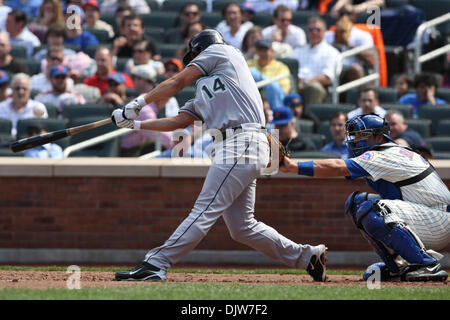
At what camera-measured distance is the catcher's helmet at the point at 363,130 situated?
275 inches

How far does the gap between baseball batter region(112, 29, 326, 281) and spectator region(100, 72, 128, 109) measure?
4.47 metres

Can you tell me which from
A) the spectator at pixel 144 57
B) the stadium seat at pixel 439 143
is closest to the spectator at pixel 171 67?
the spectator at pixel 144 57

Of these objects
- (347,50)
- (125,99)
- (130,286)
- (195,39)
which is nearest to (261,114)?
(195,39)

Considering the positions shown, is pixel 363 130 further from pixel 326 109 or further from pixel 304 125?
pixel 326 109

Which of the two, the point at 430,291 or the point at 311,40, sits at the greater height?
the point at 311,40

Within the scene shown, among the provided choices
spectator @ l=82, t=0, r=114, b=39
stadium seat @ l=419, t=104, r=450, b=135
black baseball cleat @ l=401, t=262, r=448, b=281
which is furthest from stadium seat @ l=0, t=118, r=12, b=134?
black baseball cleat @ l=401, t=262, r=448, b=281

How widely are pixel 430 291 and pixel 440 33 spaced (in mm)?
7571

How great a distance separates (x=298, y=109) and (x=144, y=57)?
2.38 metres

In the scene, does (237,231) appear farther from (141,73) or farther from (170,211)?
(141,73)

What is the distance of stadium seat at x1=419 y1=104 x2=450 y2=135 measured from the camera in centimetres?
1099

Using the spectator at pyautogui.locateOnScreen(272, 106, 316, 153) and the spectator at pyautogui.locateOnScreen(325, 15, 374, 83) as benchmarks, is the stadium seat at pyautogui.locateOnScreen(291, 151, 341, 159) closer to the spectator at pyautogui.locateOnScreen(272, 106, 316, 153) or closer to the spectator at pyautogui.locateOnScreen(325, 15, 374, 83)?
the spectator at pyautogui.locateOnScreen(272, 106, 316, 153)

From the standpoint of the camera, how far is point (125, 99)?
443 inches

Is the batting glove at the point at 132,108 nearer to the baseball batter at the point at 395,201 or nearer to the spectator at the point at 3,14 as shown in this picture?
the baseball batter at the point at 395,201

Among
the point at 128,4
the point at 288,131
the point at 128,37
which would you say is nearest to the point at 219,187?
the point at 288,131
